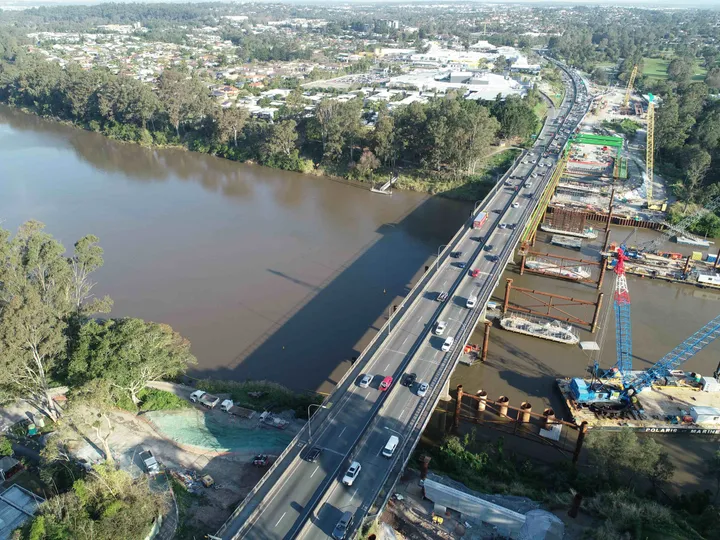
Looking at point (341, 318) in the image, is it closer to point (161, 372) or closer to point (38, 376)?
point (161, 372)

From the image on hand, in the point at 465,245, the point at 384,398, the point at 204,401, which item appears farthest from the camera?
the point at 465,245

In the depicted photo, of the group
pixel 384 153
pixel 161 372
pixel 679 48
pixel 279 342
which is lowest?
pixel 279 342

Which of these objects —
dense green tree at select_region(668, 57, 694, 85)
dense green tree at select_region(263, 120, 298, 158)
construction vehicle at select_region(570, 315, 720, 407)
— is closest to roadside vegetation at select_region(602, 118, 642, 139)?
dense green tree at select_region(668, 57, 694, 85)

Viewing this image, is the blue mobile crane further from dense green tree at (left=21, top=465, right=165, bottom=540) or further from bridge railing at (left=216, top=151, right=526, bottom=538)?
dense green tree at (left=21, top=465, right=165, bottom=540)

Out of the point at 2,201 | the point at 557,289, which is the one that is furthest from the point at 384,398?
the point at 2,201

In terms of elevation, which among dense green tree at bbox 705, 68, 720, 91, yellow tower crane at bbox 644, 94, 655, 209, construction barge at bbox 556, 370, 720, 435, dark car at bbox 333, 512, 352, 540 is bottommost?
construction barge at bbox 556, 370, 720, 435

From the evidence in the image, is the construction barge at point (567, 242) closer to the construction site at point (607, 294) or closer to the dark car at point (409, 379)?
the construction site at point (607, 294)

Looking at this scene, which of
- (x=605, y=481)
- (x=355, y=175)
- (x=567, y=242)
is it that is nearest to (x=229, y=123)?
(x=355, y=175)
